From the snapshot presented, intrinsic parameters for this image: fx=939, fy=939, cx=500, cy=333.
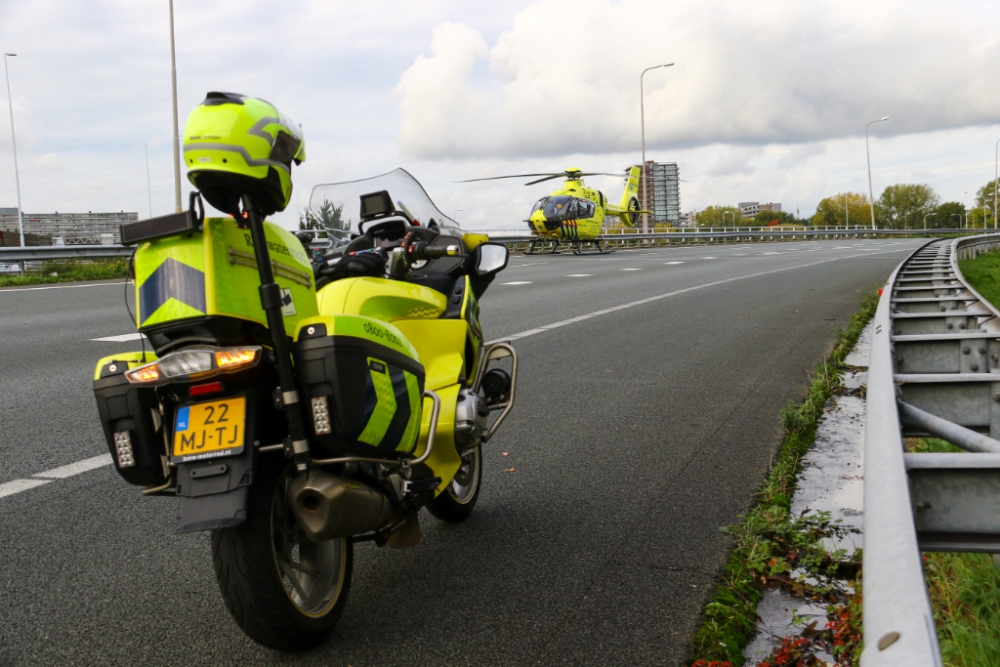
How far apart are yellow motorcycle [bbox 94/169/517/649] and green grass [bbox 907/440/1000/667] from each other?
59.5 inches

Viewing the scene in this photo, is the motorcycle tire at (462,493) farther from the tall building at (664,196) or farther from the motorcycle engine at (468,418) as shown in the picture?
the tall building at (664,196)

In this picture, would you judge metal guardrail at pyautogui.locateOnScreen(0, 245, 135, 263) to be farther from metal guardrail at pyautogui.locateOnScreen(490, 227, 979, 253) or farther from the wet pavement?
metal guardrail at pyautogui.locateOnScreen(490, 227, 979, 253)

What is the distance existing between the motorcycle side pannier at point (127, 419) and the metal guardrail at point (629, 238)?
4228mm

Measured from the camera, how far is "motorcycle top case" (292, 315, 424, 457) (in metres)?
2.51

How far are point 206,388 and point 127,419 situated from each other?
26cm

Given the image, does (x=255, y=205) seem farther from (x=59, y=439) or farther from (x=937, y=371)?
(x=59, y=439)

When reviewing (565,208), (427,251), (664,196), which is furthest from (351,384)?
(664,196)

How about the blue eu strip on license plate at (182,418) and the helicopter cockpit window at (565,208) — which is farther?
the helicopter cockpit window at (565,208)

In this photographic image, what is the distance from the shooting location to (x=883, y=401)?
98.7 inches

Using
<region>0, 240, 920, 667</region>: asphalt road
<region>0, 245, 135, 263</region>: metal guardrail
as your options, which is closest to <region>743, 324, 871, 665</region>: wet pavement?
<region>0, 240, 920, 667</region>: asphalt road

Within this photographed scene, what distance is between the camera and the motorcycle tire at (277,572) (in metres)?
2.49

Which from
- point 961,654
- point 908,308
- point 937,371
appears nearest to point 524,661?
point 961,654

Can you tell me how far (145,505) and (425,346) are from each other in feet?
4.86

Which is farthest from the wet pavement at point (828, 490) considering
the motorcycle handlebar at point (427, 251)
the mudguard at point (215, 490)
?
the motorcycle handlebar at point (427, 251)
